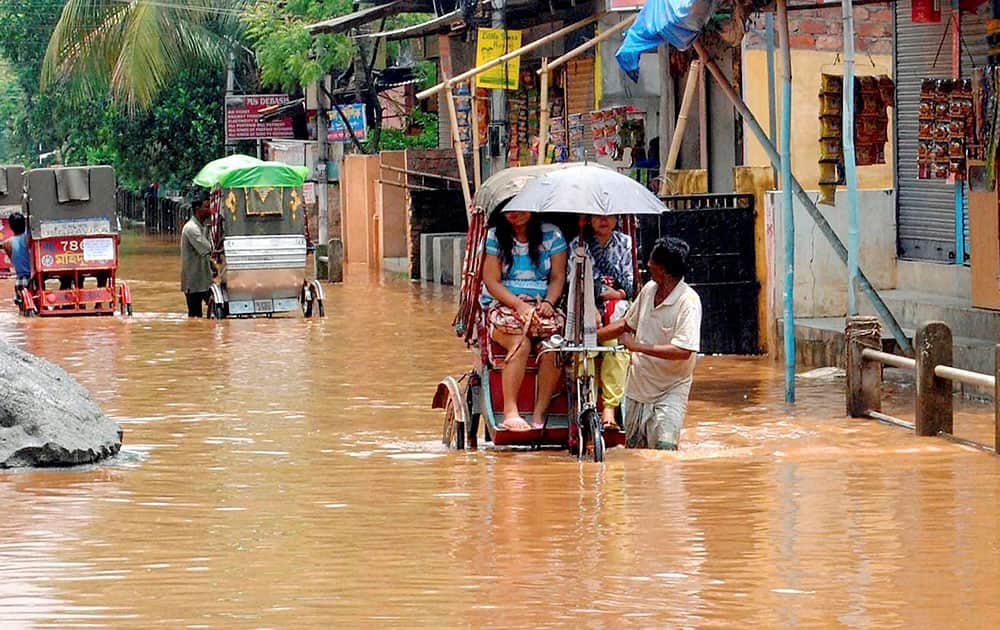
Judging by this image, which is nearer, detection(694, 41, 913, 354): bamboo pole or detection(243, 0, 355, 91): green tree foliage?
detection(694, 41, 913, 354): bamboo pole

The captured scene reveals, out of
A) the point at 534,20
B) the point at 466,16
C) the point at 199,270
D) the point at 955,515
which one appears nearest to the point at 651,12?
the point at 955,515

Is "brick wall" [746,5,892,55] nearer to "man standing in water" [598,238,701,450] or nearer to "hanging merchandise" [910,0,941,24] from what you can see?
"hanging merchandise" [910,0,941,24]

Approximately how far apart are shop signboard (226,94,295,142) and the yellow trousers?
32.5 metres

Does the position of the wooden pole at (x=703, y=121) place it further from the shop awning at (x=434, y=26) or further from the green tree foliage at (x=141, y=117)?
the green tree foliage at (x=141, y=117)

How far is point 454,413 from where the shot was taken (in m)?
10.9

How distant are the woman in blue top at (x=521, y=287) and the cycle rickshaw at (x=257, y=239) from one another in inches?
452

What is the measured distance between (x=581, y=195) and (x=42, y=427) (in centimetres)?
335

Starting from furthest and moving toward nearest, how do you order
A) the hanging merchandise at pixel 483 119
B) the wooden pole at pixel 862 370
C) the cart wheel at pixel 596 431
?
the hanging merchandise at pixel 483 119 → the wooden pole at pixel 862 370 → the cart wheel at pixel 596 431

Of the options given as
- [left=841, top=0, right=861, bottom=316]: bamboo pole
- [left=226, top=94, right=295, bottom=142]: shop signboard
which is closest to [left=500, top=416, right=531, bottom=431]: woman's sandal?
[left=841, top=0, right=861, bottom=316]: bamboo pole

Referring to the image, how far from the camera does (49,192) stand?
22.4 metres

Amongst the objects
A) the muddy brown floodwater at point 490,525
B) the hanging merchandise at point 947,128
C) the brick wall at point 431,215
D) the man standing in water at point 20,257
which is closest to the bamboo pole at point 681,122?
the hanging merchandise at point 947,128

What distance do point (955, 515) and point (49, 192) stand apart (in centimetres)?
1638

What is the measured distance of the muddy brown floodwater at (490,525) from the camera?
6457 mm

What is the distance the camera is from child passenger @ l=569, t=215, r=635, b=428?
10.5 m
